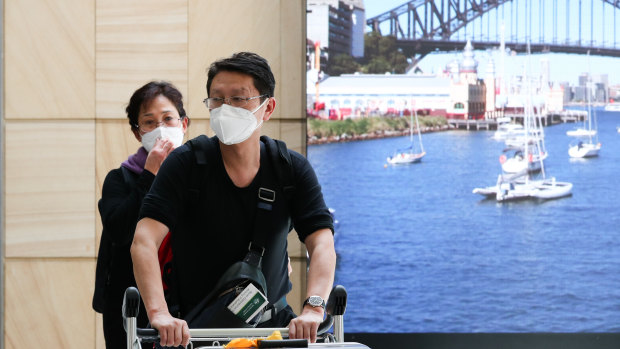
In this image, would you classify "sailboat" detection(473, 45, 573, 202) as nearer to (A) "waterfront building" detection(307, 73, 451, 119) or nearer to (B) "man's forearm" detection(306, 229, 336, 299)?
(A) "waterfront building" detection(307, 73, 451, 119)

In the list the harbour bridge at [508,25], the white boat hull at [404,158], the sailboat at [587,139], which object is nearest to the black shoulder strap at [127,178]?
the white boat hull at [404,158]

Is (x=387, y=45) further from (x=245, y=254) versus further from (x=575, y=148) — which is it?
(x=245, y=254)

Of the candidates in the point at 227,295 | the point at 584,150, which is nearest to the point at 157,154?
the point at 227,295

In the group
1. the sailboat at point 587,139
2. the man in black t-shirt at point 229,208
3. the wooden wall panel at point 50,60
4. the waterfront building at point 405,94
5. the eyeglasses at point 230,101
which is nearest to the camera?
the man in black t-shirt at point 229,208

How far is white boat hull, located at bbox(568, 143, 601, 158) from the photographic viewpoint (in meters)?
6.29

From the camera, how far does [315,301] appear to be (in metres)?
2.65

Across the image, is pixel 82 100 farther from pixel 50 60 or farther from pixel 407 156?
pixel 407 156

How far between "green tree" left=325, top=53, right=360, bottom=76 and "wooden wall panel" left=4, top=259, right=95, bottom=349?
1838mm

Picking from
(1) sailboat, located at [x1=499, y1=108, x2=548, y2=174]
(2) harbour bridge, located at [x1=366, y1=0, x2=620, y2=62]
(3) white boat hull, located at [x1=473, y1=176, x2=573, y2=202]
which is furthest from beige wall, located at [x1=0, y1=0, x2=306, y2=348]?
(1) sailboat, located at [x1=499, y1=108, x2=548, y2=174]

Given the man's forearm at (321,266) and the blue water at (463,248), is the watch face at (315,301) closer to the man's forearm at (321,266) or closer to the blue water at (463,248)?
the man's forearm at (321,266)

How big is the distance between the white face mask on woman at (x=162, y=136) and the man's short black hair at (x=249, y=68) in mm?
674

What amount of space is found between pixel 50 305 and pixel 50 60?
4.62ft

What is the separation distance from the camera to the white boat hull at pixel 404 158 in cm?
622

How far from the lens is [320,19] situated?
6133mm
